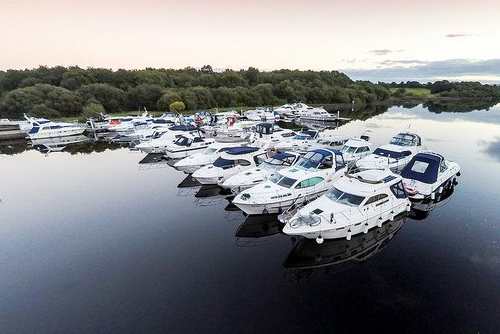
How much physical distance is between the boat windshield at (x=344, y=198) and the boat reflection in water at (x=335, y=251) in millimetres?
2496

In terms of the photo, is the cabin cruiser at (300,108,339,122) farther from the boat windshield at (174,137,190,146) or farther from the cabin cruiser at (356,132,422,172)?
the boat windshield at (174,137,190,146)

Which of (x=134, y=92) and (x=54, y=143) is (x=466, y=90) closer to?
(x=134, y=92)

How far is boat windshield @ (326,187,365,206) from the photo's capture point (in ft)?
59.7

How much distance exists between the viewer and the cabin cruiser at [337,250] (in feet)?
53.2

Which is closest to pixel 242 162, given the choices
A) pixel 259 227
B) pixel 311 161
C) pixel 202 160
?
pixel 202 160

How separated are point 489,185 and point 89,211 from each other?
133ft

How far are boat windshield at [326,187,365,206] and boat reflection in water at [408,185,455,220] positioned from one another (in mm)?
7233

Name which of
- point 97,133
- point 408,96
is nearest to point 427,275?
point 97,133

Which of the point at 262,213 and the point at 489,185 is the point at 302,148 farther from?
the point at 489,185

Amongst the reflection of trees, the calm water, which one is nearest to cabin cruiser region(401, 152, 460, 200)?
the calm water

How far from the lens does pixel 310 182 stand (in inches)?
882

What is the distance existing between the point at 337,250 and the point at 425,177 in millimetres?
12955

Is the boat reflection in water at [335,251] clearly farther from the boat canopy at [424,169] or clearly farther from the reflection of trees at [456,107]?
the reflection of trees at [456,107]

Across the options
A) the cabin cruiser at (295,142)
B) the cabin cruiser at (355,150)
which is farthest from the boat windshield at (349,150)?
the cabin cruiser at (295,142)
